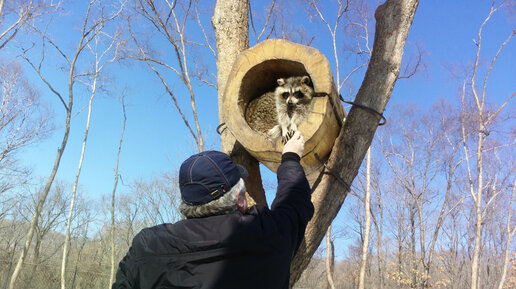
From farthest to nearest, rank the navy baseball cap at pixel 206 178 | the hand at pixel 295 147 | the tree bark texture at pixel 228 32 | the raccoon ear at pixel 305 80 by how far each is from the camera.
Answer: the tree bark texture at pixel 228 32 < the raccoon ear at pixel 305 80 < the hand at pixel 295 147 < the navy baseball cap at pixel 206 178

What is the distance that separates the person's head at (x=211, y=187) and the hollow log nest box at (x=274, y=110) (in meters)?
0.90

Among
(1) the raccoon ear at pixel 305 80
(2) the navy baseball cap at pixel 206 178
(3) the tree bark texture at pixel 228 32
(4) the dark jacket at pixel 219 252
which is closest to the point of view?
(4) the dark jacket at pixel 219 252

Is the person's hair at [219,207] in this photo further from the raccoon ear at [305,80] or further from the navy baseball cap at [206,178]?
the raccoon ear at [305,80]

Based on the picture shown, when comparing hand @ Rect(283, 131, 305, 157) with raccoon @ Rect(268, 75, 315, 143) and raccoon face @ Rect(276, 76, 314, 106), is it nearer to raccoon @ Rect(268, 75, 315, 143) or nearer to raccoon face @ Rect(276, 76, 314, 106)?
raccoon @ Rect(268, 75, 315, 143)

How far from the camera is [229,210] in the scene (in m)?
1.45

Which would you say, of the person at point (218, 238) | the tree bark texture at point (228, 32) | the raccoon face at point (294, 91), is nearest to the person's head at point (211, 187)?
the person at point (218, 238)

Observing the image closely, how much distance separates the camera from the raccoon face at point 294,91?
2.78 meters

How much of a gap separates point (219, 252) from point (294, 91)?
1796 millimetres

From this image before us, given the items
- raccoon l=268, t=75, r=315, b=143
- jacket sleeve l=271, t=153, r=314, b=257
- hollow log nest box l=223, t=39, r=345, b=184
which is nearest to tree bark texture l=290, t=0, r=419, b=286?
hollow log nest box l=223, t=39, r=345, b=184

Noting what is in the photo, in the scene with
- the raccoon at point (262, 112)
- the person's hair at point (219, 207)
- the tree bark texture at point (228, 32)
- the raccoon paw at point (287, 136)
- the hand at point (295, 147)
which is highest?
the tree bark texture at point (228, 32)

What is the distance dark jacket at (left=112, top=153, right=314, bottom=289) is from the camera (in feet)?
4.33

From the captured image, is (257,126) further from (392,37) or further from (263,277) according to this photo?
(263,277)

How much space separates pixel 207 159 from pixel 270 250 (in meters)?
0.47

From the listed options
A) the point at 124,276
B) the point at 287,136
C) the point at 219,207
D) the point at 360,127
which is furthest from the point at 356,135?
the point at 124,276
